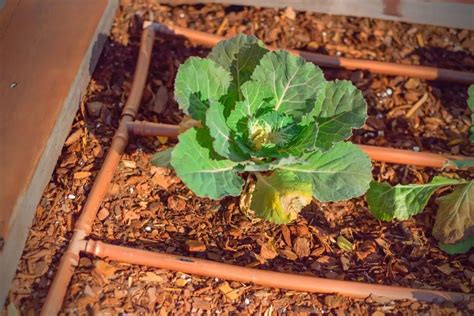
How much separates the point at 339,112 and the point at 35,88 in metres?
1.00

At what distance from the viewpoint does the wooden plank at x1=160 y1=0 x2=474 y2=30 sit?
2658 millimetres

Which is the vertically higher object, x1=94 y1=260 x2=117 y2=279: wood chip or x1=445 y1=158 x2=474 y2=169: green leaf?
x1=445 y1=158 x2=474 y2=169: green leaf

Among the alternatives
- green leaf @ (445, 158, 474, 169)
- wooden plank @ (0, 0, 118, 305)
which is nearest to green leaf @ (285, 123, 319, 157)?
green leaf @ (445, 158, 474, 169)

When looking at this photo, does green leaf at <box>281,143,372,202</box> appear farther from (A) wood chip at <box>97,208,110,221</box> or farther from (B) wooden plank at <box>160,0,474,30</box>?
(B) wooden plank at <box>160,0,474,30</box>

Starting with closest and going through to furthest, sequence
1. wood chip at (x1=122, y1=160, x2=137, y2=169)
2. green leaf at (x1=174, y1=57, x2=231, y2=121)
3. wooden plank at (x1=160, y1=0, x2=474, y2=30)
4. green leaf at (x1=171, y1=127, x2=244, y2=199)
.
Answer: green leaf at (x1=171, y1=127, x2=244, y2=199), green leaf at (x1=174, y1=57, x2=231, y2=121), wood chip at (x1=122, y1=160, x2=137, y2=169), wooden plank at (x1=160, y1=0, x2=474, y2=30)

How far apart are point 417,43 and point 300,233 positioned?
1.05 meters

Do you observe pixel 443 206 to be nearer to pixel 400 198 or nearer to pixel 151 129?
pixel 400 198

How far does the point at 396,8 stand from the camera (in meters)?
2.69

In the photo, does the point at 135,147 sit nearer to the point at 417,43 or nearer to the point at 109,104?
the point at 109,104

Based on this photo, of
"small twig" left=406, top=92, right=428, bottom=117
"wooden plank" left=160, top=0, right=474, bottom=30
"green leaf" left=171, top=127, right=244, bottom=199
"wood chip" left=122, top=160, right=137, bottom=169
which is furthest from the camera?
"wooden plank" left=160, top=0, right=474, bottom=30

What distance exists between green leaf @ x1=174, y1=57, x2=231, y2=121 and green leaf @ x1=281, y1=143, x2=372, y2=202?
310 millimetres

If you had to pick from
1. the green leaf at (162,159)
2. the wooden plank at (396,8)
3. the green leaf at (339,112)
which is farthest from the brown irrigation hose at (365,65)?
the green leaf at (162,159)

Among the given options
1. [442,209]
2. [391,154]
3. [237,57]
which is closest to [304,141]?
[237,57]

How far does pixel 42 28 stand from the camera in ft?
7.79
